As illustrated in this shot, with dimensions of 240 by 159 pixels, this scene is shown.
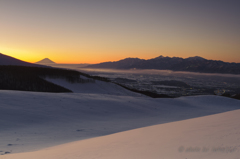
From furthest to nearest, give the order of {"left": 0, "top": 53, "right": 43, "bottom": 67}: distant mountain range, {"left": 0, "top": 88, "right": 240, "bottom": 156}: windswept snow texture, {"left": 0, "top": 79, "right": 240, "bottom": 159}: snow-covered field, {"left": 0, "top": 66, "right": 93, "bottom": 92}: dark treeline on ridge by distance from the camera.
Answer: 1. {"left": 0, "top": 53, "right": 43, "bottom": 67}: distant mountain range
2. {"left": 0, "top": 66, "right": 93, "bottom": 92}: dark treeline on ridge
3. {"left": 0, "top": 88, "right": 240, "bottom": 156}: windswept snow texture
4. {"left": 0, "top": 79, "right": 240, "bottom": 159}: snow-covered field

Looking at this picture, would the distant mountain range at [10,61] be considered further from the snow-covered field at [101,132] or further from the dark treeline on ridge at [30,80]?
the snow-covered field at [101,132]

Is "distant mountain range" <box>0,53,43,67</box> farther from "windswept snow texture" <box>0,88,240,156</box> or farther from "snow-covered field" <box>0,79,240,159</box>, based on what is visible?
"snow-covered field" <box>0,79,240,159</box>

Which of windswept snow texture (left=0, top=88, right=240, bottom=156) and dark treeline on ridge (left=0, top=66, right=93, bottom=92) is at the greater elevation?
dark treeline on ridge (left=0, top=66, right=93, bottom=92)

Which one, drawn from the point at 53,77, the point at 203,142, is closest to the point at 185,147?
the point at 203,142

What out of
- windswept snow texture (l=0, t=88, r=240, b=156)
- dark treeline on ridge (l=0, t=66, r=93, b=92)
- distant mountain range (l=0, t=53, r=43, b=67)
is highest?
distant mountain range (l=0, t=53, r=43, b=67)

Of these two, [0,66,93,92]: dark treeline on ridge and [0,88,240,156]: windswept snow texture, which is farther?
[0,66,93,92]: dark treeline on ridge

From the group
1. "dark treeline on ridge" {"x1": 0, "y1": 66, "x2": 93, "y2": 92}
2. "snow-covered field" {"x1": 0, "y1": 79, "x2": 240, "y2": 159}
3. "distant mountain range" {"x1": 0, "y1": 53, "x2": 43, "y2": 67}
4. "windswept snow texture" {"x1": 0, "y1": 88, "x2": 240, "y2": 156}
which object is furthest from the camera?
"distant mountain range" {"x1": 0, "y1": 53, "x2": 43, "y2": 67}

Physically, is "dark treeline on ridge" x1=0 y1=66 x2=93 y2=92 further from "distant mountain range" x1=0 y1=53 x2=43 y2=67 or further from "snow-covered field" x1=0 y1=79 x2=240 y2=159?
"distant mountain range" x1=0 y1=53 x2=43 y2=67

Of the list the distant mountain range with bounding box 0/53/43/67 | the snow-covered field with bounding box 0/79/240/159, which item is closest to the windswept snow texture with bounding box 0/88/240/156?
the snow-covered field with bounding box 0/79/240/159

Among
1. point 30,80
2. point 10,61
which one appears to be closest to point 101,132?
point 30,80

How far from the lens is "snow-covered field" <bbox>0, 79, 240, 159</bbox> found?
3158 mm

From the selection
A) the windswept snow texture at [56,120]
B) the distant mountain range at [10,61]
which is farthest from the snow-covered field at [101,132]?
the distant mountain range at [10,61]

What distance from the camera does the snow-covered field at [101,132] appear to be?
316 cm

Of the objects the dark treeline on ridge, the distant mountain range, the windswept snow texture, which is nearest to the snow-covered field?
the windswept snow texture
